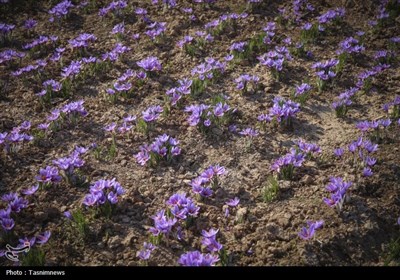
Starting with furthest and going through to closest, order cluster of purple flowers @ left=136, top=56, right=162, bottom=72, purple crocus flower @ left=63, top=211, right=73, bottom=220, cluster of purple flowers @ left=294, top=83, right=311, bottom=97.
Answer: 1. cluster of purple flowers @ left=136, top=56, right=162, bottom=72
2. cluster of purple flowers @ left=294, top=83, right=311, bottom=97
3. purple crocus flower @ left=63, top=211, right=73, bottom=220

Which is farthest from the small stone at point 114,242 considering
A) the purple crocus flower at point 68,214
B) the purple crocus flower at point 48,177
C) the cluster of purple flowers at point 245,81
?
the cluster of purple flowers at point 245,81

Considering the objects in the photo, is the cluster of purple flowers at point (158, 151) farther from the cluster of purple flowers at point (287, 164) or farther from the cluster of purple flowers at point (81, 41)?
the cluster of purple flowers at point (81, 41)

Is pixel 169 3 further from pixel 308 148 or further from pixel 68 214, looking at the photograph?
pixel 68 214

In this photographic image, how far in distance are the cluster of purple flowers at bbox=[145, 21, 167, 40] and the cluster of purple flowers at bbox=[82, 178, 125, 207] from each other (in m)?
4.34

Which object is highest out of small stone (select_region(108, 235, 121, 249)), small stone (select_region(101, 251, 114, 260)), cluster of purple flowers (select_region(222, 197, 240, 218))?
cluster of purple flowers (select_region(222, 197, 240, 218))

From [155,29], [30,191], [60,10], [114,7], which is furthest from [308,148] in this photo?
[60,10]

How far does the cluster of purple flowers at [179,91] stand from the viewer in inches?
230

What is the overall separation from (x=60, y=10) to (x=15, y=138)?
15.4 feet

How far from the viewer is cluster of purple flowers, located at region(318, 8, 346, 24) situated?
24.9 feet

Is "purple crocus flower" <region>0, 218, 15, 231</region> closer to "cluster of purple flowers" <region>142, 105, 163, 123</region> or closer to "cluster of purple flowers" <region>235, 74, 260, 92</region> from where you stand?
"cluster of purple flowers" <region>142, 105, 163, 123</region>

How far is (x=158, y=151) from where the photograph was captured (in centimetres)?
476

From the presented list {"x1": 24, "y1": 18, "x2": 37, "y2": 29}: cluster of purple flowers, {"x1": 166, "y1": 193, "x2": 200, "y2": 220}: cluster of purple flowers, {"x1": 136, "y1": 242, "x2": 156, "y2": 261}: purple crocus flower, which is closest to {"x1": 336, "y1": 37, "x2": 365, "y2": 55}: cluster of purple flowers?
{"x1": 166, "y1": 193, "x2": 200, "y2": 220}: cluster of purple flowers

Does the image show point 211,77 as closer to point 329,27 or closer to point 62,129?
point 62,129

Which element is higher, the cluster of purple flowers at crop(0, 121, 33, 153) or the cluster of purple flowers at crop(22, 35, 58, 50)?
the cluster of purple flowers at crop(22, 35, 58, 50)
